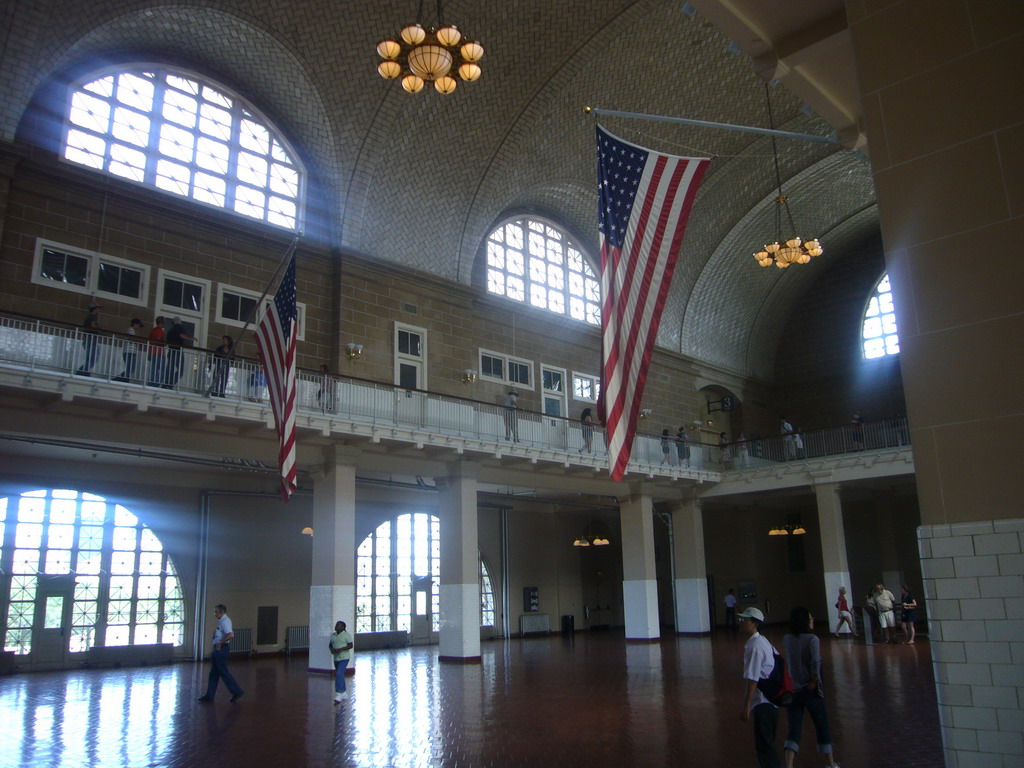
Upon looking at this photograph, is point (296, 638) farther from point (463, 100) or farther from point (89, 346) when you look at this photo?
point (463, 100)

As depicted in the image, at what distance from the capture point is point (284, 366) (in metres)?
14.4

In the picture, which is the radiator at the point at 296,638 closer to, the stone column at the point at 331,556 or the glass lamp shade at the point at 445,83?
the stone column at the point at 331,556

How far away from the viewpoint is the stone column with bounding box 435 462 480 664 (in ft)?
70.8

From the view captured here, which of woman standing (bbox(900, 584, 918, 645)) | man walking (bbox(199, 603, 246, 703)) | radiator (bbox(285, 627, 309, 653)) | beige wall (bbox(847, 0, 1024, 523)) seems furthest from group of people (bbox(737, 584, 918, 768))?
radiator (bbox(285, 627, 309, 653))

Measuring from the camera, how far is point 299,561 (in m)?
25.8

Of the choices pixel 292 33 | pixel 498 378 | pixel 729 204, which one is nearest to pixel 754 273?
pixel 729 204

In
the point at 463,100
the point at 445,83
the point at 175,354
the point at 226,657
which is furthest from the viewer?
the point at 463,100

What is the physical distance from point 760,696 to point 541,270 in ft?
78.9

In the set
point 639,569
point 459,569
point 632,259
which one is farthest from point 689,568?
point 632,259

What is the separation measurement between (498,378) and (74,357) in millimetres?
13814

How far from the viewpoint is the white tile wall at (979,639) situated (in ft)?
17.5

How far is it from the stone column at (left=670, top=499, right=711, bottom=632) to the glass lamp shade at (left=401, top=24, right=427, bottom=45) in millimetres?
20581

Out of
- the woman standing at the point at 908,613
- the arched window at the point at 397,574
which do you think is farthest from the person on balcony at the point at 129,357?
the woman standing at the point at 908,613

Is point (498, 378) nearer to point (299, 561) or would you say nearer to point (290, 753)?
point (299, 561)
